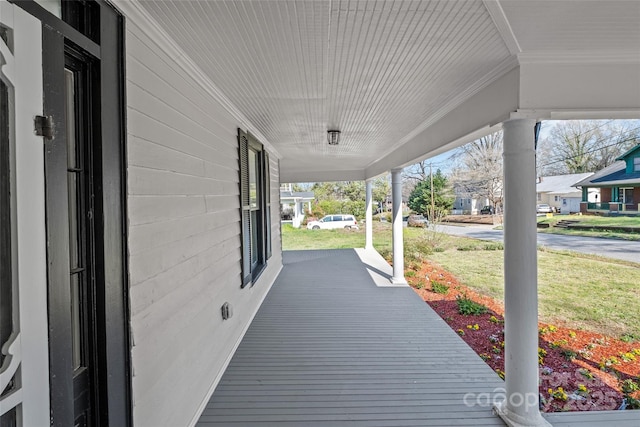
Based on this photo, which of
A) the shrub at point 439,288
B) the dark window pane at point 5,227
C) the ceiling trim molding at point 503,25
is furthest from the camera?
the shrub at point 439,288

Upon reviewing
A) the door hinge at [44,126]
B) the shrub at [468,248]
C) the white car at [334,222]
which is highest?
the door hinge at [44,126]

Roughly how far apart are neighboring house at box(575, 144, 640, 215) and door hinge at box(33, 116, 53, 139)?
1237cm

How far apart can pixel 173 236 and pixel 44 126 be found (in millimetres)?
1080

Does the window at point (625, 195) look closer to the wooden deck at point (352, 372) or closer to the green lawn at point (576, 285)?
the green lawn at point (576, 285)

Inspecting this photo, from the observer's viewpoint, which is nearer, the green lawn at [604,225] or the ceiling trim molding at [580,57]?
the ceiling trim molding at [580,57]

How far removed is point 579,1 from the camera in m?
1.51

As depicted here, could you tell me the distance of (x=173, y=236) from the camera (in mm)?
2008

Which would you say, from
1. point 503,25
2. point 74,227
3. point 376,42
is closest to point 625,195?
point 503,25

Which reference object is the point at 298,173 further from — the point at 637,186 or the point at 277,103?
the point at 637,186

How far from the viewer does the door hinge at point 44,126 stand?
3.24 feet

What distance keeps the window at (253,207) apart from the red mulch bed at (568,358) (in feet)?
9.73

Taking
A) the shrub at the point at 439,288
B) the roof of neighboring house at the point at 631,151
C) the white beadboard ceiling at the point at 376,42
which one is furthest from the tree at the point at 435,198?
the white beadboard ceiling at the point at 376,42

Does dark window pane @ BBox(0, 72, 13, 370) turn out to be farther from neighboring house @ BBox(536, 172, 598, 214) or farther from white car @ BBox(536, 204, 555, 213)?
white car @ BBox(536, 204, 555, 213)

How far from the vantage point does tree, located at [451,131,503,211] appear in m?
14.3
